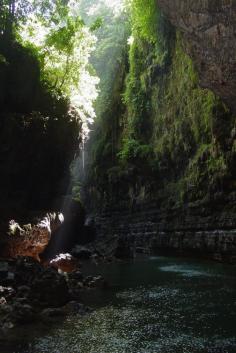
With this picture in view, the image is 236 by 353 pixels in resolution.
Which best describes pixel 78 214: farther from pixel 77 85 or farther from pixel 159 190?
pixel 77 85

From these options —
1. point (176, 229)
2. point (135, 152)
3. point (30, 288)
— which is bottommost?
point (30, 288)

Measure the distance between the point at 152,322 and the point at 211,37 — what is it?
9691 mm

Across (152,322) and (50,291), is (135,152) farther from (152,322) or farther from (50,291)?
(152,322)

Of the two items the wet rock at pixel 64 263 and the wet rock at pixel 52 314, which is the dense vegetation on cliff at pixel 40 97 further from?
the wet rock at pixel 52 314

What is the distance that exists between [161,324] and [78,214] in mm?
19393

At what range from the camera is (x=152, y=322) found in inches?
329

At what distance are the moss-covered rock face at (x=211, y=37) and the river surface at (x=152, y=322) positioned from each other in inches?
286

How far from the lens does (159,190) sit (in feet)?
85.0

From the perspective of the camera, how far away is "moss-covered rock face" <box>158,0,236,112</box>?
41.3ft

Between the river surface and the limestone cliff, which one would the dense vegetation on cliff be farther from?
the river surface

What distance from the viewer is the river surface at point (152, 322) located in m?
6.87

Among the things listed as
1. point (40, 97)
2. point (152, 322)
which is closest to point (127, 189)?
point (40, 97)

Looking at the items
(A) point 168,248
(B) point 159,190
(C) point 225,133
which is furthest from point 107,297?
(B) point 159,190

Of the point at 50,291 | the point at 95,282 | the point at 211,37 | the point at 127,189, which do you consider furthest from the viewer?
the point at 127,189
